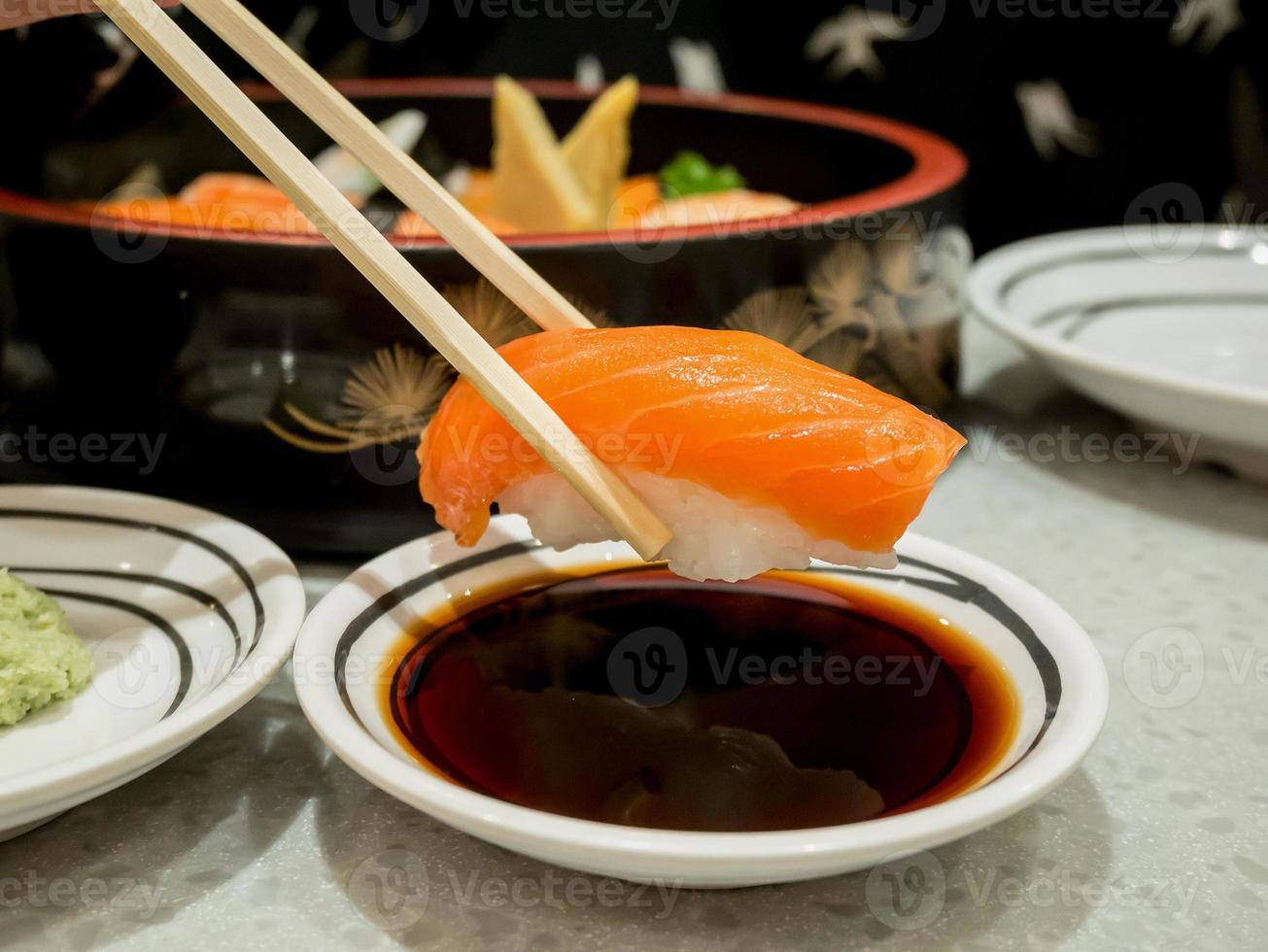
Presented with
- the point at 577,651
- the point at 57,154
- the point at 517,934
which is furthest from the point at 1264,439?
the point at 57,154

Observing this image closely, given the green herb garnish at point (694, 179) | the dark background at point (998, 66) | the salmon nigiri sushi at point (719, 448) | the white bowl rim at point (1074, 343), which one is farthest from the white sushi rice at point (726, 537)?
the dark background at point (998, 66)

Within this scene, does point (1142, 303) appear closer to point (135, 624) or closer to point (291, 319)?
point (291, 319)

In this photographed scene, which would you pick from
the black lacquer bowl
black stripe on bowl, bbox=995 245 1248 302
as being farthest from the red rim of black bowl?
black stripe on bowl, bbox=995 245 1248 302

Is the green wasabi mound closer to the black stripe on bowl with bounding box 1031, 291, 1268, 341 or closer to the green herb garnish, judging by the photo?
the green herb garnish

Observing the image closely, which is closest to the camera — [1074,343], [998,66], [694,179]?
[1074,343]

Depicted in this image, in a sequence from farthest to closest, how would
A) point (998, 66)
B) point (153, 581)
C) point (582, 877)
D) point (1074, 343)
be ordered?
1. point (998, 66)
2. point (1074, 343)
3. point (153, 581)
4. point (582, 877)

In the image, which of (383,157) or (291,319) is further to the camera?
(291,319)

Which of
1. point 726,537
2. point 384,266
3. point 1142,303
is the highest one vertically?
point 384,266

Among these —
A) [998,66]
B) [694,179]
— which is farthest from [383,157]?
[998,66]

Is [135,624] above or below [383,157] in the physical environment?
below
